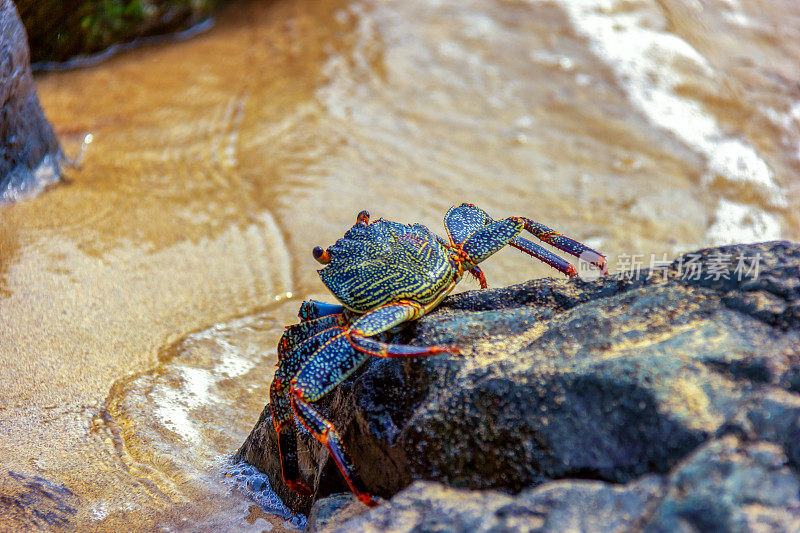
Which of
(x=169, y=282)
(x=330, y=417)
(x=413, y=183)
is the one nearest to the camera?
(x=330, y=417)

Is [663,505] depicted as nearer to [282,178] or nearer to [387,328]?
[387,328]

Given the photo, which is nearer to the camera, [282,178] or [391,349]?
[391,349]

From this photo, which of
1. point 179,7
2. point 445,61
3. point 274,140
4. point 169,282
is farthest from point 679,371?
point 179,7

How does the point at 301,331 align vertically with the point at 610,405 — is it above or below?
below

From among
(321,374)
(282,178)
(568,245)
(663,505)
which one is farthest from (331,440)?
(282,178)

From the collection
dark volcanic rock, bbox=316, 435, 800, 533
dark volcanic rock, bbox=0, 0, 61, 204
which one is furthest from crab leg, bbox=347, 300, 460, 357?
dark volcanic rock, bbox=0, 0, 61, 204

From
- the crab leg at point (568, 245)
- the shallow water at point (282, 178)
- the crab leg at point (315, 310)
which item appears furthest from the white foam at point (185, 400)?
the crab leg at point (568, 245)

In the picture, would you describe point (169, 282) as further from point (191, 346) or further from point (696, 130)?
point (696, 130)

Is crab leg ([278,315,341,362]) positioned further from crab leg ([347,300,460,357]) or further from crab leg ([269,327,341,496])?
crab leg ([347,300,460,357])
